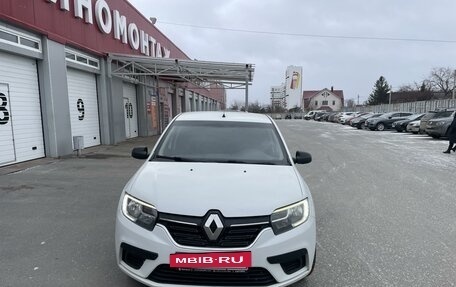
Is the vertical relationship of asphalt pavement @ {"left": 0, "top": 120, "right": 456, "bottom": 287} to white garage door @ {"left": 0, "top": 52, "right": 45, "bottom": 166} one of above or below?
below

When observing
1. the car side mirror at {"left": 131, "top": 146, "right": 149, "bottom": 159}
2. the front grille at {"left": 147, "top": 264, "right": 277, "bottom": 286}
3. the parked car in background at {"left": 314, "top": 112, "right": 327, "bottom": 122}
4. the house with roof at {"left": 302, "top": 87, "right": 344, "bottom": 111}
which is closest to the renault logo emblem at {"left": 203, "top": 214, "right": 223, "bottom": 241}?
the front grille at {"left": 147, "top": 264, "right": 277, "bottom": 286}

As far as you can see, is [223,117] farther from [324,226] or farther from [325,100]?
[325,100]

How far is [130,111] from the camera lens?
19.8m

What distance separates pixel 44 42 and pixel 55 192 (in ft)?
20.8

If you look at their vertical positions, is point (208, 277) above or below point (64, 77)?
below

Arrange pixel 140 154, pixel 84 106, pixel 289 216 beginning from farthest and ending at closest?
pixel 84 106 < pixel 140 154 < pixel 289 216

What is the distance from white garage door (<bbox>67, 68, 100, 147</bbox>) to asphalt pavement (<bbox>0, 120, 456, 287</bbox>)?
13.6 ft

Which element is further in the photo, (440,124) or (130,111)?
(130,111)

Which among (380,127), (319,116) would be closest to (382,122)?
(380,127)

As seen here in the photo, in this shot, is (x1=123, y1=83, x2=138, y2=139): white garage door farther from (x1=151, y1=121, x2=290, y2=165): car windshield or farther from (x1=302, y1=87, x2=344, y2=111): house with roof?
(x1=302, y1=87, x2=344, y2=111): house with roof

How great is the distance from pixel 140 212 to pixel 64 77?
10604mm

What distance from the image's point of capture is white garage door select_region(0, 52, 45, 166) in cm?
952

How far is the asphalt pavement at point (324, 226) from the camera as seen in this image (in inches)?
139

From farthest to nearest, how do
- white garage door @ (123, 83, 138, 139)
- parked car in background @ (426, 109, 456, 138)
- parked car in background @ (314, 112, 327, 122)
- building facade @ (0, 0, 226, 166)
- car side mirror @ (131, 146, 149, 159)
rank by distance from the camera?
parked car in background @ (314, 112, 327, 122)
white garage door @ (123, 83, 138, 139)
parked car in background @ (426, 109, 456, 138)
building facade @ (0, 0, 226, 166)
car side mirror @ (131, 146, 149, 159)
